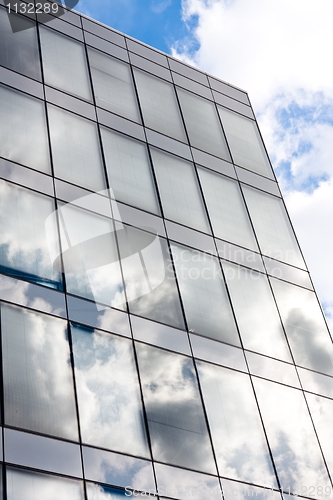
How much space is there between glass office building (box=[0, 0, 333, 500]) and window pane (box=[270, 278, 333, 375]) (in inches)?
3.2

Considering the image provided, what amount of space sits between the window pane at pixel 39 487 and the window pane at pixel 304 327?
10.1m

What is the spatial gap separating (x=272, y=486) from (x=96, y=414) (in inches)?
227

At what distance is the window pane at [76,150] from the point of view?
22969 mm

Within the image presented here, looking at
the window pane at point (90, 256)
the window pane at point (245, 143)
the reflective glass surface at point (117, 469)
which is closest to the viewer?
the reflective glass surface at point (117, 469)

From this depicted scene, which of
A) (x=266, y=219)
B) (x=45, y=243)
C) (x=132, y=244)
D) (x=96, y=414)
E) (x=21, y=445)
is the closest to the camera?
(x=21, y=445)

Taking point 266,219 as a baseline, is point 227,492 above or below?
below

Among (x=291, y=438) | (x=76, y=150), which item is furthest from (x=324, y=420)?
(x=76, y=150)

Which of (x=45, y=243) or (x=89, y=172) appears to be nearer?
(x=45, y=243)

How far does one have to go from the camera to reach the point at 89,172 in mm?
23516

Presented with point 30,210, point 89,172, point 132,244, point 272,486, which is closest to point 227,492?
point 272,486

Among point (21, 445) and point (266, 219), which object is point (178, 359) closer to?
point (21, 445)

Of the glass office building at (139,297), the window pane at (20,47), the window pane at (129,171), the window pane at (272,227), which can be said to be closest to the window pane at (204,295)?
the glass office building at (139,297)

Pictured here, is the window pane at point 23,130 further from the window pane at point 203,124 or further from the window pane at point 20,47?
the window pane at point 203,124

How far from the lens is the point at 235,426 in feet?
65.3
